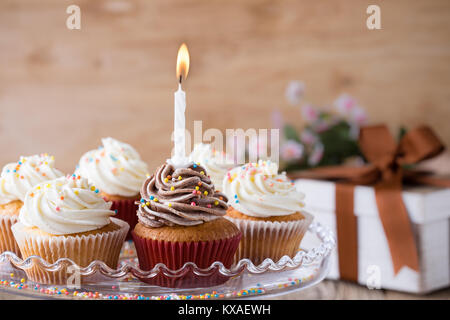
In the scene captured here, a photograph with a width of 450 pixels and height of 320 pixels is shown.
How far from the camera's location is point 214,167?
1655 millimetres

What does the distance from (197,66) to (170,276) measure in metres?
2.05

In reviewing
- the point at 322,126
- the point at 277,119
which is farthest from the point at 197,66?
the point at 322,126

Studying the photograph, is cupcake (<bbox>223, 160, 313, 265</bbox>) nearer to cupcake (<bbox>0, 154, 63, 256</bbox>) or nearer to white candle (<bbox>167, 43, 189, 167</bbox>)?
white candle (<bbox>167, 43, 189, 167</bbox>)

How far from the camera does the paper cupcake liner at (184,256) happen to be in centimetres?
117

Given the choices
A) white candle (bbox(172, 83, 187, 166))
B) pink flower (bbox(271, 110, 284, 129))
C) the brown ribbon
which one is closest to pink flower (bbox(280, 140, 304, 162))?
the brown ribbon

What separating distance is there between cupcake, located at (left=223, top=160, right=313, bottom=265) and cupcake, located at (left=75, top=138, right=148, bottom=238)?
0.31m

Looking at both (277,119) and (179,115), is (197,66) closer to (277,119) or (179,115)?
(277,119)

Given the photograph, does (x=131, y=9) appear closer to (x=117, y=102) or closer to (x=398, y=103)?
(x=117, y=102)

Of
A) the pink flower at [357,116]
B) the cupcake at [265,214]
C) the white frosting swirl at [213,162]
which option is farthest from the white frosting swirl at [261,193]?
the pink flower at [357,116]

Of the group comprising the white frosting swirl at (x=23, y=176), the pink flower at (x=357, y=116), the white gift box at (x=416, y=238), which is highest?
the pink flower at (x=357, y=116)

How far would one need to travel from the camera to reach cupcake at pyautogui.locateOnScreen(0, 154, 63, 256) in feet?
4.71

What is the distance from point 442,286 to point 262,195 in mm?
810

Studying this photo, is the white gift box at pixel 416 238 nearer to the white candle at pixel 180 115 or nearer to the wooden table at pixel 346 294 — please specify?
the wooden table at pixel 346 294

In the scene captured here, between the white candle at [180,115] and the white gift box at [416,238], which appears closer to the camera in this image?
the white candle at [180,115]
